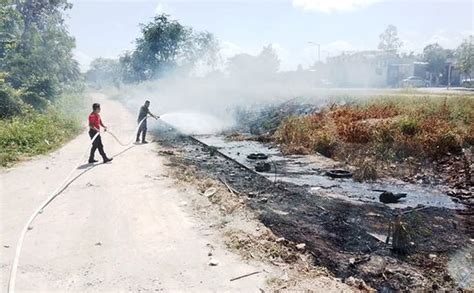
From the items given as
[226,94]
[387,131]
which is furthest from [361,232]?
[226,94]

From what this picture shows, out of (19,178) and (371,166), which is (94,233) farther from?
(371,166)

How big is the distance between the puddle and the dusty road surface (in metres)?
3.71

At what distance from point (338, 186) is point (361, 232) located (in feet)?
12.5

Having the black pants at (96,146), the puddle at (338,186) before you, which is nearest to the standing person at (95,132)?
the black pants at (96,146)

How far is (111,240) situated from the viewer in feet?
20.9

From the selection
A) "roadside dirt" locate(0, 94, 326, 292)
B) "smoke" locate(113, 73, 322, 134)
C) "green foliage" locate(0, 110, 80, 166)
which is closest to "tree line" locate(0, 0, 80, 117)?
"green foliage" locate(0, 110, 80, 166)

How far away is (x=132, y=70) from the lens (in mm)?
69688

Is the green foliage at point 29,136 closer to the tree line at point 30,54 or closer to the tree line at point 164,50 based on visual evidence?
the tree line at point 30,54

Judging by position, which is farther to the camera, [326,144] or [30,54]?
[30,54]

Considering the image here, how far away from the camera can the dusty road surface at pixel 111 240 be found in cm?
511

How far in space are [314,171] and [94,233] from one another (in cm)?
789

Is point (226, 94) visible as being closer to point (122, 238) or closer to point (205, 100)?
point (205, 100)

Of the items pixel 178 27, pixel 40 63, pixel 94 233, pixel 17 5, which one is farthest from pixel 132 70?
pixel 94 233

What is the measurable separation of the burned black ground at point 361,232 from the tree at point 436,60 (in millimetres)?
64455
